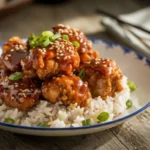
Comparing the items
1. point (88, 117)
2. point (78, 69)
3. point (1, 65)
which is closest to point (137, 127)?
point (88, 117)

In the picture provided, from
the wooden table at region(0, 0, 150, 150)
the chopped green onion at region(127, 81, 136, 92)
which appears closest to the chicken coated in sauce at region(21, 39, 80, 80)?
the wooden table at region(0, 0, 150, 150)

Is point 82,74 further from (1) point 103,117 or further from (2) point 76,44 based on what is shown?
(1) point 103,117

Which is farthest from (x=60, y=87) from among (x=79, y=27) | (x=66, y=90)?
(x=79, y=27)

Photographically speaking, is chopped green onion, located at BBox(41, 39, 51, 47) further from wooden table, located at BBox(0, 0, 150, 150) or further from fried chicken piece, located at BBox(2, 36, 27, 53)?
wooden table, located at BBox(0, 0, 150, 150)

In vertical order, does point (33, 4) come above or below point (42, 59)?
above

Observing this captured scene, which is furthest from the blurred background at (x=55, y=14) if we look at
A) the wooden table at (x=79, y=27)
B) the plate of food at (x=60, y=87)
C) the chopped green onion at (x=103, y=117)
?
the chopped green onion at (x=103, y=117)

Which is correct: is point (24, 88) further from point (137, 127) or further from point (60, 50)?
point (137, 127)
